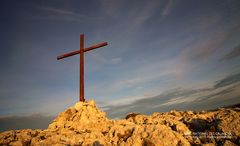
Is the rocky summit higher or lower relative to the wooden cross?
lower

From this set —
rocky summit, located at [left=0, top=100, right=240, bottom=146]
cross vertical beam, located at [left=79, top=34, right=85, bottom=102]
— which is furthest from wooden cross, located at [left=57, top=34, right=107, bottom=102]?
rocky summit, located at [left=0, top=100, right=240, bottom=146]

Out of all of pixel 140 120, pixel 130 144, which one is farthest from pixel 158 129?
pixel 140 120

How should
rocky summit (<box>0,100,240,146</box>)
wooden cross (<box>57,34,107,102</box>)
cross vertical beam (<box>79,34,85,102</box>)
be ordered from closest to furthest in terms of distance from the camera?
rocky summit (<box>0,100,240,146</box>)
cross vertical beam (<box>79,34,85,102</box>)
wooden cross (<box>57,34,107,102</box>)

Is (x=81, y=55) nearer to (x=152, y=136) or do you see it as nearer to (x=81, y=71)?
(x=81, y=71)

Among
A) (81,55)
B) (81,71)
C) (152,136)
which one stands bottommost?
(152,136)

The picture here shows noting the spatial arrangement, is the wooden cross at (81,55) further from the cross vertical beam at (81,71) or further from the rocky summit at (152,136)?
the rocky summit at (152,136)

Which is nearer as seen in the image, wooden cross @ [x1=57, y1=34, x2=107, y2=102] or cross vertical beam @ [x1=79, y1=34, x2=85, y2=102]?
cross vertical beam @ [x1=79, y1=34, x2=85, y2=102]

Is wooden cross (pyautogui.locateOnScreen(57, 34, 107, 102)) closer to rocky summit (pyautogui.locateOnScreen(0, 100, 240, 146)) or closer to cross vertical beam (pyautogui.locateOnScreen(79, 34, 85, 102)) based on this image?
cross vertical beam (pyautogui.locateOnScreen(79, 34, 85, 102))

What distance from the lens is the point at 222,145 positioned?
11969 millimetres

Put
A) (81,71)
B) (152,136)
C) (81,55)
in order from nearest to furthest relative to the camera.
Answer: (152,136)
(81,71)
(81,55)

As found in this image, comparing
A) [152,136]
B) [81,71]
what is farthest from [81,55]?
[152,136]

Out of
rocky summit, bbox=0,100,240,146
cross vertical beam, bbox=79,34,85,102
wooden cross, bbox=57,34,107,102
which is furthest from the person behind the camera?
wooden cross, bbox=57,34,107,102

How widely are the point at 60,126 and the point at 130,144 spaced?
839 cm

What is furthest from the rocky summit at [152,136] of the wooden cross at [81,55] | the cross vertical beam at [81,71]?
the wooden cross at [81,55]
